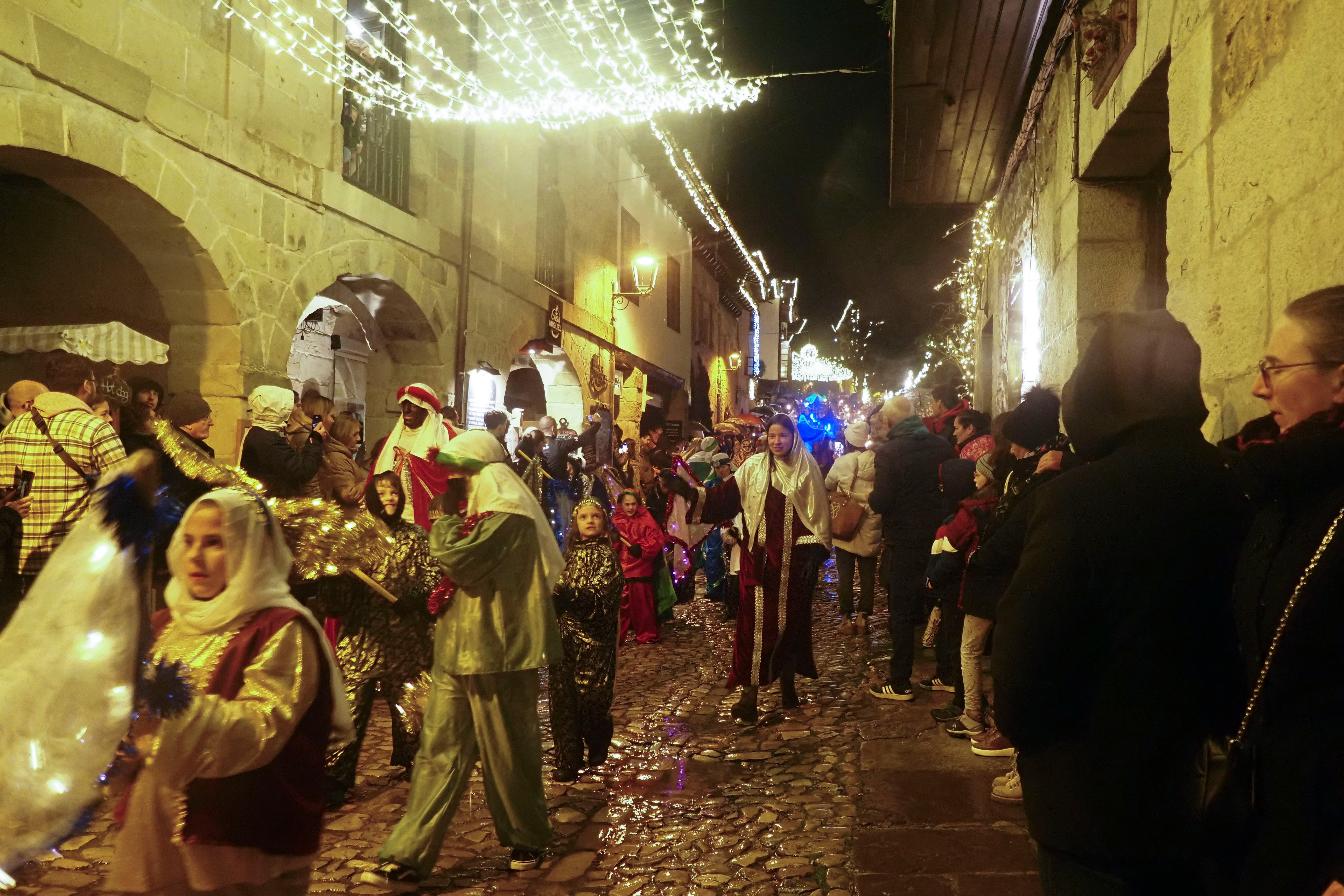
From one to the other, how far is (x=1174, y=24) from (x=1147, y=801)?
11.8ft

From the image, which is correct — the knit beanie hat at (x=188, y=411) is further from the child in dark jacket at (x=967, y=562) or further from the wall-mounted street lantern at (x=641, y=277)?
the wall-mounted street lantern at (x=641, y=277)

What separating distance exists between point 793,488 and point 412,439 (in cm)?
328

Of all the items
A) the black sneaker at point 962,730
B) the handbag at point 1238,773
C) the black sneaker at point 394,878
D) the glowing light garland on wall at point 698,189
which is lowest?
the black sneaker at point 394,878

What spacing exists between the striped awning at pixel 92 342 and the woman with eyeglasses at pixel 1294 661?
27.7ft

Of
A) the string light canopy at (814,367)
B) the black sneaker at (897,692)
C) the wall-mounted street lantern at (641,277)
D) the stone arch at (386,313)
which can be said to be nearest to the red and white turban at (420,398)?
the stone arch at (386,313)

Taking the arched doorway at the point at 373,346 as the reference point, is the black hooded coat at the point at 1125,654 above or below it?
below

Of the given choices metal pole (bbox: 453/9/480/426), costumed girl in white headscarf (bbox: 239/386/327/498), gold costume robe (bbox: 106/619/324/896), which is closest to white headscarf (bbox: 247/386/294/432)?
costumed girl in white headscarf (bbox: 239/386/327/498)

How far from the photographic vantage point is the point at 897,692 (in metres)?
6.64

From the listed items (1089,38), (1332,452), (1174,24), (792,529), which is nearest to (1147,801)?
(1332,452)

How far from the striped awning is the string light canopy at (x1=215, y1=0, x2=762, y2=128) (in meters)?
2.84

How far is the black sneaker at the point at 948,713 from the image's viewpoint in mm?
6031

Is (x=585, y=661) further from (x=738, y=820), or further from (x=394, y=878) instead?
(x=394, y=878)

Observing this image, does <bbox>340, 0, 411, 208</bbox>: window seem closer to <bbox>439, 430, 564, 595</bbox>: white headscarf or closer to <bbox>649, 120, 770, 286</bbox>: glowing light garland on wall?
<bbox>649, 120, 770, 286</bbox>: glowing light garland on wall

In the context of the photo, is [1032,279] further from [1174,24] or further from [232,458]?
[232,458]
